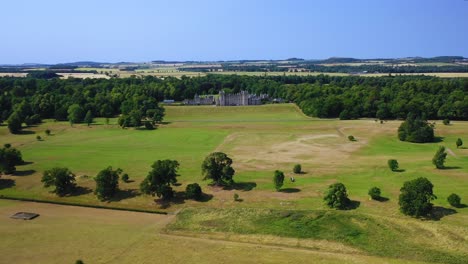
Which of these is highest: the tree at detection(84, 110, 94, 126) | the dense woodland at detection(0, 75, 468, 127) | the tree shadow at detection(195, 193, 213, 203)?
the dense woodland at detection(0, 75, 468, 127)

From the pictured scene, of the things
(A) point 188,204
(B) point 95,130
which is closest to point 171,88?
(B) point 95,130

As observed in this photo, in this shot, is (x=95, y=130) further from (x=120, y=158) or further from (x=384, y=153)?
(x=384, y=153)

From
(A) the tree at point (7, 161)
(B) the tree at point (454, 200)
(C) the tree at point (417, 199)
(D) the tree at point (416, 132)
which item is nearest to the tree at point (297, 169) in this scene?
(C) the tree at point (417, 199)

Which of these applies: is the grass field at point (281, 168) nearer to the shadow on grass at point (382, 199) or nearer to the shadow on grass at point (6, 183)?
the shadow on grass at point (6, 183)

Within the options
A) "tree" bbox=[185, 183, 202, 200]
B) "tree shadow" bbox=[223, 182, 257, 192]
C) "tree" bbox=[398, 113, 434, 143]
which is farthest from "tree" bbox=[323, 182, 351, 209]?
"tree" bbox=[398, 113, 434, 143]

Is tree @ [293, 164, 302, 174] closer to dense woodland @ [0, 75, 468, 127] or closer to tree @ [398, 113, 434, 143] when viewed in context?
tree @ [398, 113, 434, 143]

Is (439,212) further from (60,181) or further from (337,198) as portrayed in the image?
(60,181)

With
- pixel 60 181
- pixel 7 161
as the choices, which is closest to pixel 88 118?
pixel 7 161
